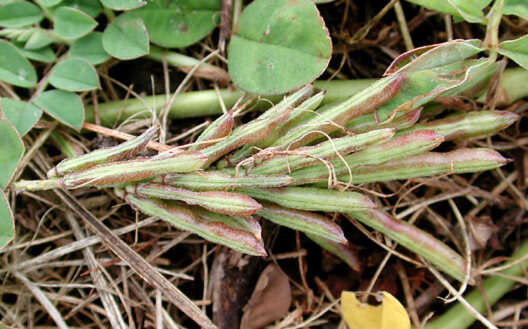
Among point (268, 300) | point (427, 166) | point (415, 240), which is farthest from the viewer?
point (268, 300)

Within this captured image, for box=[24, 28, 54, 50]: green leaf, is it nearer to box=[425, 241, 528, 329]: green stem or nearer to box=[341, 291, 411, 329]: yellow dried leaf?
box=[341, 291, 411, 329]: yellow dried leaf

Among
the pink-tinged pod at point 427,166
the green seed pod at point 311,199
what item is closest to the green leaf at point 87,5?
the green seed pod at point 311,199

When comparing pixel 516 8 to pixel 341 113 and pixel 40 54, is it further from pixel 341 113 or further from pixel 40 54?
pixel 40 54

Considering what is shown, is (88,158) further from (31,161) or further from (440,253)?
(440,253)

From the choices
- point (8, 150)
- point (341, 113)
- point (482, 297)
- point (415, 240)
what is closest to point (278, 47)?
point (341, 113)

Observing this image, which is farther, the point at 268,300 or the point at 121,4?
the point at 268,300

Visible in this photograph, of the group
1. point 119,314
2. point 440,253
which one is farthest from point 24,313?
point 440,253

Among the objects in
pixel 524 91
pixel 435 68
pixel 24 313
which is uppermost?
pixel 435 68

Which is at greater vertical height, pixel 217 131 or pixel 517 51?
pixel 517 51
